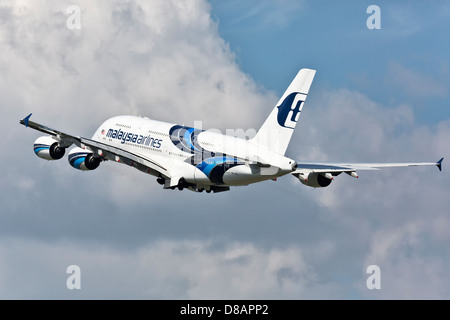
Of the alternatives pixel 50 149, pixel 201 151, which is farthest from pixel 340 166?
pixel 50 149

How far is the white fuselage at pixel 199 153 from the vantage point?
98812 mm

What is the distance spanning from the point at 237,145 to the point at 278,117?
13.8 ft

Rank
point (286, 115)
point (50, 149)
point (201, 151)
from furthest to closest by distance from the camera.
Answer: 1. point (50, 149)
2. point (201, 151)
3. point (286, 115)

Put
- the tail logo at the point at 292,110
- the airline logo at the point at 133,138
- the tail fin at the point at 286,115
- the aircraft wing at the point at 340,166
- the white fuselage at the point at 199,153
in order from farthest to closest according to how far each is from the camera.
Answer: the airline logo at the point at 133,138 → the aircraft wing at the point at 340,166 → the tail logo at the point at 292,110 → the tail fin at the point at 286,115 → the white fuselage at the point at 199,153

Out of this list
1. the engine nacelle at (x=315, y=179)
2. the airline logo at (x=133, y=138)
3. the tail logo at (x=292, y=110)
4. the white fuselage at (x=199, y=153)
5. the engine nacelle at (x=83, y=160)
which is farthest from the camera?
the engine nacelle at (x=83, y=160)

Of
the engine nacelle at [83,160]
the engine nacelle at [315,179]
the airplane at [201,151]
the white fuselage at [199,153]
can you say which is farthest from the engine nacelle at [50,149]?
the engine nacelle at [315,179]

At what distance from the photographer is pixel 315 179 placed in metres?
106

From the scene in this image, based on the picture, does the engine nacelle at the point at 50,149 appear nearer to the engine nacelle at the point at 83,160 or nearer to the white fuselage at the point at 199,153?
the engine nacelle at the point at 83,160

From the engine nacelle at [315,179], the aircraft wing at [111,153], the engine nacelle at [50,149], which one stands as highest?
the engine nacelle at [50,149]

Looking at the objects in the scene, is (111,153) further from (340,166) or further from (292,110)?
(340,166)

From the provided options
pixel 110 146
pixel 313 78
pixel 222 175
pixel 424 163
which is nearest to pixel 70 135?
pixel 110 146

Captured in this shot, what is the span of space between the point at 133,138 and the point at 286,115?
55.4 feet

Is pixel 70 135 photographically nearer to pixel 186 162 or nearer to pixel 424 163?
pixel 186 162

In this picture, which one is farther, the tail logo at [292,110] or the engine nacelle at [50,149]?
the engine nacelle at [50,149]
